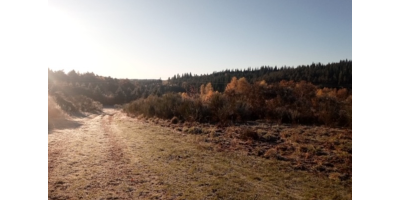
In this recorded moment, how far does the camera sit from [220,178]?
14.9 feet

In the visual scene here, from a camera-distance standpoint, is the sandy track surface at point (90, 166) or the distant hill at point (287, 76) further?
the distant hill at point (287, 76)

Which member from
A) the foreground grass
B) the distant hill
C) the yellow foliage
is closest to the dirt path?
the foreground grass

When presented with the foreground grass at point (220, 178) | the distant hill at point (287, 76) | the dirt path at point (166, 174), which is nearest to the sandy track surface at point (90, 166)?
the dirt path at point (166, 174)

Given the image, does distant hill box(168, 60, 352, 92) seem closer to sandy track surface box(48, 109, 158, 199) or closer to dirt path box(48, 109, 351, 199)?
dirt path box(48, 109, 351, 199)

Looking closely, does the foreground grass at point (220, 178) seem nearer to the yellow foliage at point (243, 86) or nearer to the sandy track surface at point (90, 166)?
the sandy track surface at point (90, 166)

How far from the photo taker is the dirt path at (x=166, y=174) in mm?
3887

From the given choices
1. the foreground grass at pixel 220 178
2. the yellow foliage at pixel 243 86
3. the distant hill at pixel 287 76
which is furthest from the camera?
the yellow foliage at pixel 243 86

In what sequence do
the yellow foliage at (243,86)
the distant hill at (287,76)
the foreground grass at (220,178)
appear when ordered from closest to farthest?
the foreground grass at (220,178) → the distant hill at (287,76) → the yellow foliage at (243,86)

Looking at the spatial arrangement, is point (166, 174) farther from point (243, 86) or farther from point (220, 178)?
point (243, 86)
